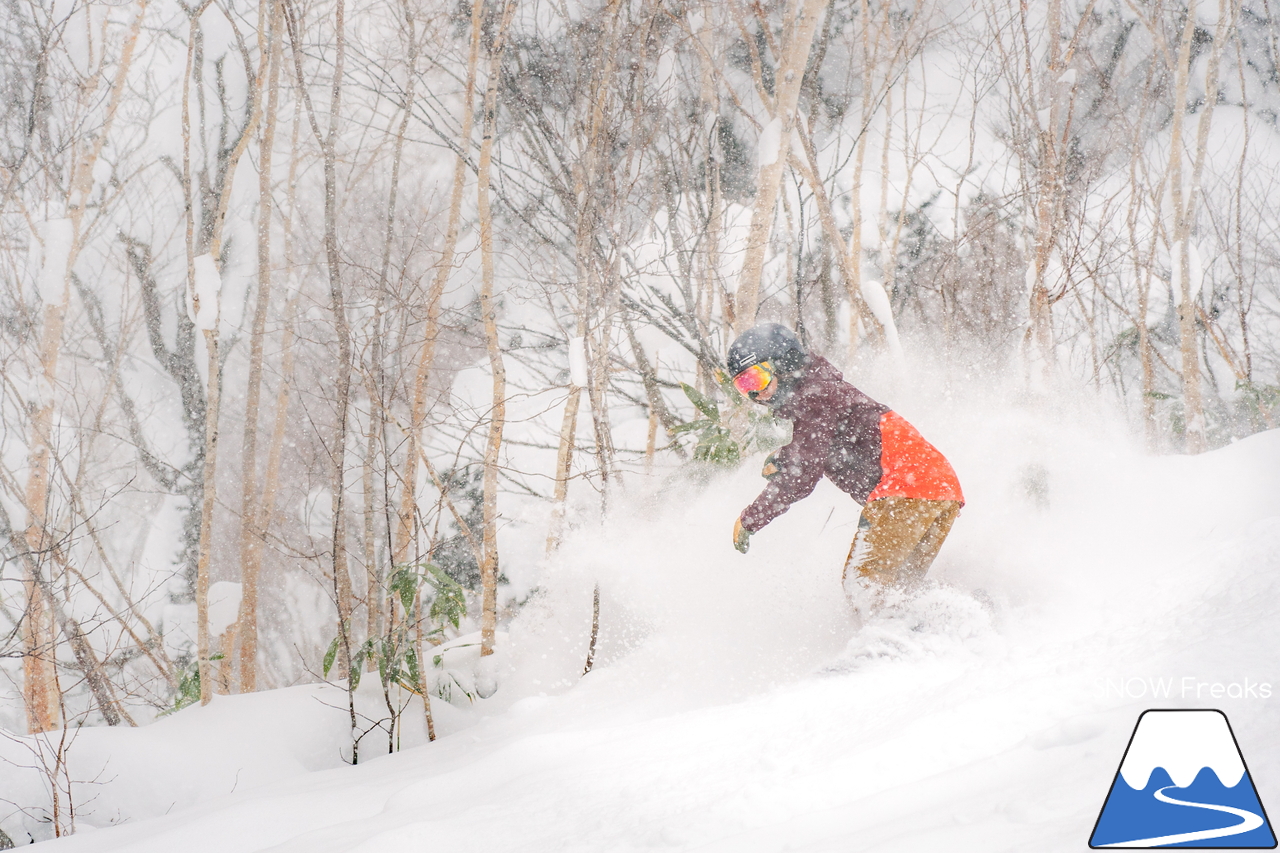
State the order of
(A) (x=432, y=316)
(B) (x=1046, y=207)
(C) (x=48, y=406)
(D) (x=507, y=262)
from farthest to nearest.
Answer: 1. (D) (x=507, y=262)
2. (C) (x=48, y=406)
3. (B) (x=1046, y=207)
4. (A) (x=432, y=316)

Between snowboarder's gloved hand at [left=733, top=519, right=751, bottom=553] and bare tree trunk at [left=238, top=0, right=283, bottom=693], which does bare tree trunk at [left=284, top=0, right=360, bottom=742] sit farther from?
snowboarder's gloved hand at [left=733, top=519, right=751, bottom=553]

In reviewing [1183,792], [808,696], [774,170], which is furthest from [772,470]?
[774,170]

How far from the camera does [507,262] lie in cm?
910

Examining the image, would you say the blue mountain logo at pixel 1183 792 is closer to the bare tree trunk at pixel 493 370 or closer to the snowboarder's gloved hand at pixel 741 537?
the snowboarder's gloved hand at pixel 741 537

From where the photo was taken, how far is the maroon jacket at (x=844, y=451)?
303cm

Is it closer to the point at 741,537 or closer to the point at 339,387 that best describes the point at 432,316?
the point at 339,387

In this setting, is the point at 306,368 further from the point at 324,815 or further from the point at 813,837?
the point at 813,837

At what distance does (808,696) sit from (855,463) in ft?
4.03

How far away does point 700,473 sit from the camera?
4.38 metres

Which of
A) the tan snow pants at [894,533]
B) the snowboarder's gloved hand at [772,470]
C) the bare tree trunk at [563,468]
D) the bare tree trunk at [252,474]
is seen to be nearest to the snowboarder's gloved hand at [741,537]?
the snowboarder's gloved hand at [772,470]

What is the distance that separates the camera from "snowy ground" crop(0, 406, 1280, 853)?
1.38 meters

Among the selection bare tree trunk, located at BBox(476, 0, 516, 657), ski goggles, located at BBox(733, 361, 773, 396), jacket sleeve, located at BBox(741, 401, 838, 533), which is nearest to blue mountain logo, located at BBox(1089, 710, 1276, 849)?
jacket sleeve, located at BBox(741, 401, 838, 533)

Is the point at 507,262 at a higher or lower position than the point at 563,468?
higher

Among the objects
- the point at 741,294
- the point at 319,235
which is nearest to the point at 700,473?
the point at 741,294
